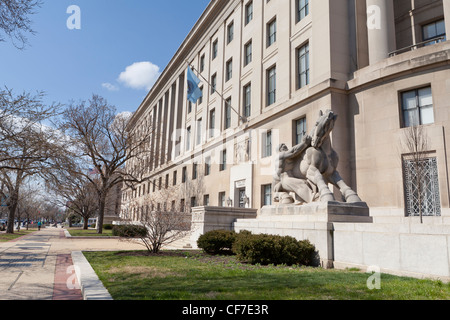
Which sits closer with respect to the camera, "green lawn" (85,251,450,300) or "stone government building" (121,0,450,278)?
"green lawn" (85,251,450,300)

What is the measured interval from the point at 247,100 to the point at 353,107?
1180 centimetres

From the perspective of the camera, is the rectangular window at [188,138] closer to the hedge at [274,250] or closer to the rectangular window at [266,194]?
the rectangular window at [266,194]

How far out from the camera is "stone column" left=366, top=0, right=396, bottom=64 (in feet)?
61.1

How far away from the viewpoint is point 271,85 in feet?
85.7

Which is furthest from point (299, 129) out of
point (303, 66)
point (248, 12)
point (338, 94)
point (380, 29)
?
point (248, 12)

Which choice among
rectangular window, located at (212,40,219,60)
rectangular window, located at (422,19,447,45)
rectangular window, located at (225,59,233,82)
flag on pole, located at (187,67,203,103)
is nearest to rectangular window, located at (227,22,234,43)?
rectangular window, located at (225,59,233,82)

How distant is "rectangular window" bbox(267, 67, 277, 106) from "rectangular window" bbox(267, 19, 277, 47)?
2328 mm

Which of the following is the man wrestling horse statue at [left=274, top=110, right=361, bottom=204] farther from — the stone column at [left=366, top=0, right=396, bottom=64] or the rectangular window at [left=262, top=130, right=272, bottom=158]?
the rectangular window at [left=262, top=130, right=272, bottom=158]

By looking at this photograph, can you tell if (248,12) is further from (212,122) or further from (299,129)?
(299,129)

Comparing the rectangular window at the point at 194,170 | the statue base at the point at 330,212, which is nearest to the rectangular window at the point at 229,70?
the rectangular window at the point at 194,170

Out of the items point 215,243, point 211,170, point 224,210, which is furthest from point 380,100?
point 211,170

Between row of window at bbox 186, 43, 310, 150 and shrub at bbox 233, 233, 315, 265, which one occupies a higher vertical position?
row of window at bbox 186, 43, 310, 150

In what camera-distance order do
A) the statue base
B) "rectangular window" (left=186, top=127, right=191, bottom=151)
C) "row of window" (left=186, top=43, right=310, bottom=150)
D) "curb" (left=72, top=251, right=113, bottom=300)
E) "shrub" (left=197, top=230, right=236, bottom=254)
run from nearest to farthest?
"curb" (left=72, top=251, right=113, bottom=300) → the statue base → "shrub" (left=197, top=230, right=236, bottom=254) → "row of window" (left=186, top=43, right=310, bottom=150) → "rectangular window" (left=186, top=127, right=191, bottom=151)

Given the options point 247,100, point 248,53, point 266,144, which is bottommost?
point 266,144
